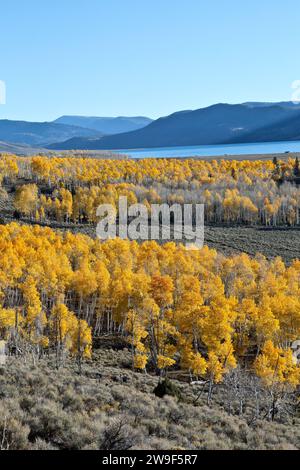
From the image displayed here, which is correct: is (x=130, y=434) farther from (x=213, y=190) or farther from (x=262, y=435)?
(x=213, y=190)

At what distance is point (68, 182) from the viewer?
16500 centimetres

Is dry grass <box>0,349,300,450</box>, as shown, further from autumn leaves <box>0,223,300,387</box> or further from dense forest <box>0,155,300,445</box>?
autumn leaves <box>0,223,300,387</box>

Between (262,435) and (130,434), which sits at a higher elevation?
(130,434)

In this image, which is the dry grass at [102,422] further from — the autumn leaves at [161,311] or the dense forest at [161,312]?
the autumn leaves at [161,311]

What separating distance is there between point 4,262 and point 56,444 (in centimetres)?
4657

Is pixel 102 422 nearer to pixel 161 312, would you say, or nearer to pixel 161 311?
pixel 161 312

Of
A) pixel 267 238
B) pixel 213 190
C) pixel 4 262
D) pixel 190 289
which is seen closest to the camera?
pixel 190 289

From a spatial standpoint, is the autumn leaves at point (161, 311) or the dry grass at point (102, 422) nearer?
the dry grass at point (102, 422)

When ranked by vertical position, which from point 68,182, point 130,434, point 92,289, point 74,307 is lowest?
point 74,307

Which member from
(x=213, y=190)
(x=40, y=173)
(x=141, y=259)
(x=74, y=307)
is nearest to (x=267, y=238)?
(x=213, y=190)

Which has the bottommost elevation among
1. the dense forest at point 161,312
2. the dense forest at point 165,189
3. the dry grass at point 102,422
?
the dense forest at point 161,312

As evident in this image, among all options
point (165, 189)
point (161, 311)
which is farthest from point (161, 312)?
point (165, 189)

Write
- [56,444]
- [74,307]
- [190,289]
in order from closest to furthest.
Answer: [56,444] < [190,289] < [74,307]

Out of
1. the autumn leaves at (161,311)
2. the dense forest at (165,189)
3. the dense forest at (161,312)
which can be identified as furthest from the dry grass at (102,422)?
the dense forest at (165,189)
